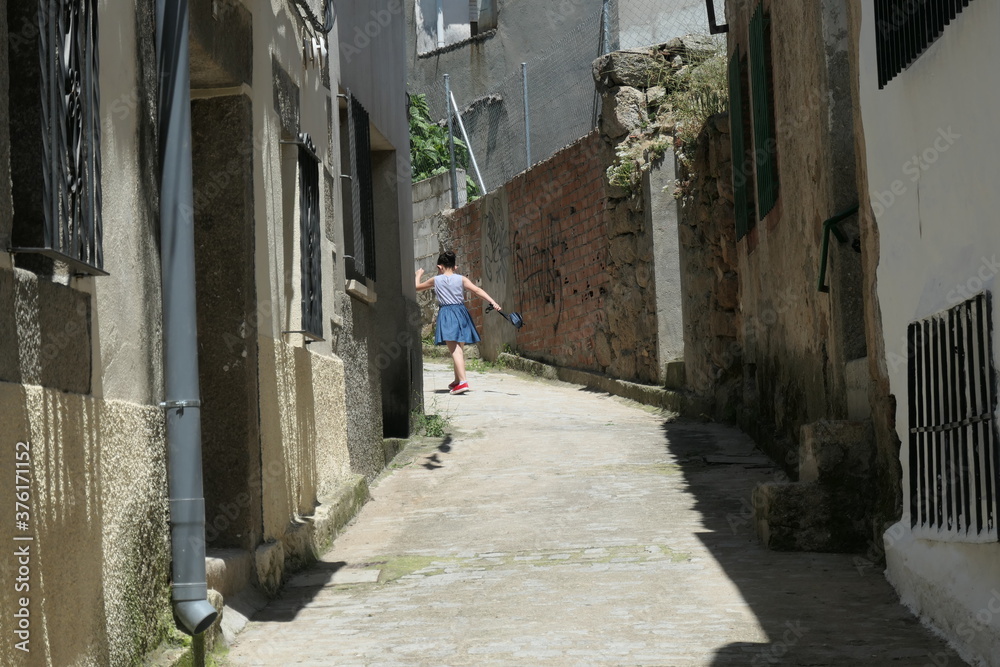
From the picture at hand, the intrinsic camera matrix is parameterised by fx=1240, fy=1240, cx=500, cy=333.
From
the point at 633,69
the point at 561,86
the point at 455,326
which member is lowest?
the point at 455,326

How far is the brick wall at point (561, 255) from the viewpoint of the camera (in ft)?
44.5

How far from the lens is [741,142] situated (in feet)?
30.1

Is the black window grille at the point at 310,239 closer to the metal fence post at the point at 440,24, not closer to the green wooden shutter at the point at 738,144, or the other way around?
the green wooden shutter at the point at 738,144

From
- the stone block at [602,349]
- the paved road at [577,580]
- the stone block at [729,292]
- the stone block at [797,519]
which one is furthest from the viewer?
the stone block at [602,349]

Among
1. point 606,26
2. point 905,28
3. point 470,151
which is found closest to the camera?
point 905,28

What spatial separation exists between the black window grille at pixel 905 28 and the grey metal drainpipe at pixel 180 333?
251 cm

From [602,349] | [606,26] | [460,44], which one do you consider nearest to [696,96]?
[602,349]

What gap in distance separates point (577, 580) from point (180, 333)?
2159mm

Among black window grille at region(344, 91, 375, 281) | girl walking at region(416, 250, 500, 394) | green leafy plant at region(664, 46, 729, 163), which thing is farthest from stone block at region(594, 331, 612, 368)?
black window grille at region(344, 91, 375, 281)

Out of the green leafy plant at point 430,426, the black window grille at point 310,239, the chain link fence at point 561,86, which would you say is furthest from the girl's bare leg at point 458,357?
the black window grille at point 310,239

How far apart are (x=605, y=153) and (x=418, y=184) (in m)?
7.33

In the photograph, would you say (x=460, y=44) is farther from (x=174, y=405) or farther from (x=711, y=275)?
(x=174, y=405)

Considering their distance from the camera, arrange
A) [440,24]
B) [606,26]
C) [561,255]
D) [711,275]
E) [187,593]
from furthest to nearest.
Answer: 1. [440,24]
2. [606,26]
3. [561,255]
4. [711,275]
5. [187,593]

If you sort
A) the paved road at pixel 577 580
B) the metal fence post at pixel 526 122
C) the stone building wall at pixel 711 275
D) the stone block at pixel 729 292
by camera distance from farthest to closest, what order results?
the metal fence post at pixel 526 122, the stone block at pixel 729 292, the stone building wall at pixel 711 275, the paved road at pixel 577 580
